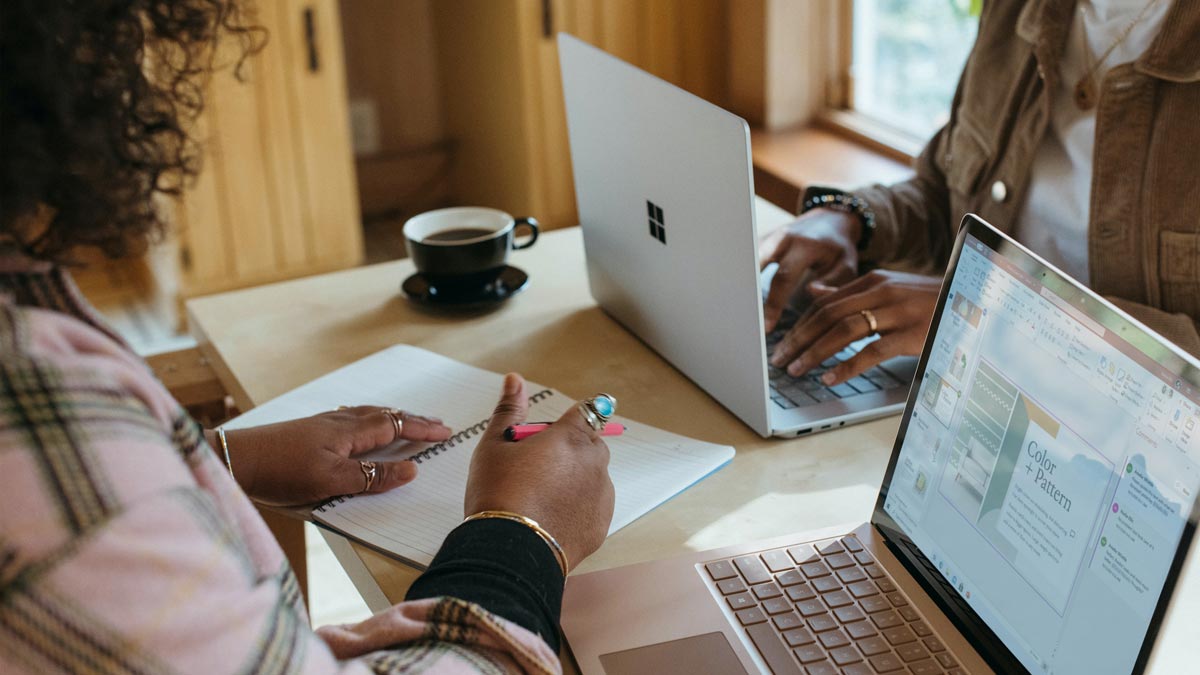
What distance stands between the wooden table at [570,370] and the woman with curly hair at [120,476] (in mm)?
182

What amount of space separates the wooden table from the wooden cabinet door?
1310 millimetres

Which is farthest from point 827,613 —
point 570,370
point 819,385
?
point 570,370

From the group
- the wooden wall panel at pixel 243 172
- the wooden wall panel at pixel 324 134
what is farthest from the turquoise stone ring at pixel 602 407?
the wooden wall panel at pixel 324 134

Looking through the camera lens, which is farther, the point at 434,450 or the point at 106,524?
the point at 434,450

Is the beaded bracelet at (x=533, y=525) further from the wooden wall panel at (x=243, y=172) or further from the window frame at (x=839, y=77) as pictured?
the window frame at (x=839, y=77)

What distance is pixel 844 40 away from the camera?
280 cm

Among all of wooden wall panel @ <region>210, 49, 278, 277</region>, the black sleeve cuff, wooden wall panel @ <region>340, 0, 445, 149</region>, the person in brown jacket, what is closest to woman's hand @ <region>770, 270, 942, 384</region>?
the person in brown jacket

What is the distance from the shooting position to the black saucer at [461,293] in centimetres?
135

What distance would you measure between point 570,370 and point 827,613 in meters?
0.49

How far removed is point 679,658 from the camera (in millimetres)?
760

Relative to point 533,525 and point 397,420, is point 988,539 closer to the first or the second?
point 533,525

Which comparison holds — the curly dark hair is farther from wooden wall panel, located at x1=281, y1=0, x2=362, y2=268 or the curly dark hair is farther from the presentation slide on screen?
wooden wall panel, located at x1=281, y1=0, x2=362, y2=268

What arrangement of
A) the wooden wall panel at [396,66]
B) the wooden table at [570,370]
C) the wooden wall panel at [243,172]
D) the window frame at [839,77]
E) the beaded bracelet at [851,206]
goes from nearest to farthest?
the wooden table at [570,370], the beaded bracelet at [851,206], the wooden wall panel at [243,172], the window frame at [839,77], the wooden wall panel at [396,66]

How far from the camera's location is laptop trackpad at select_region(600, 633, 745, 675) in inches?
29.5
